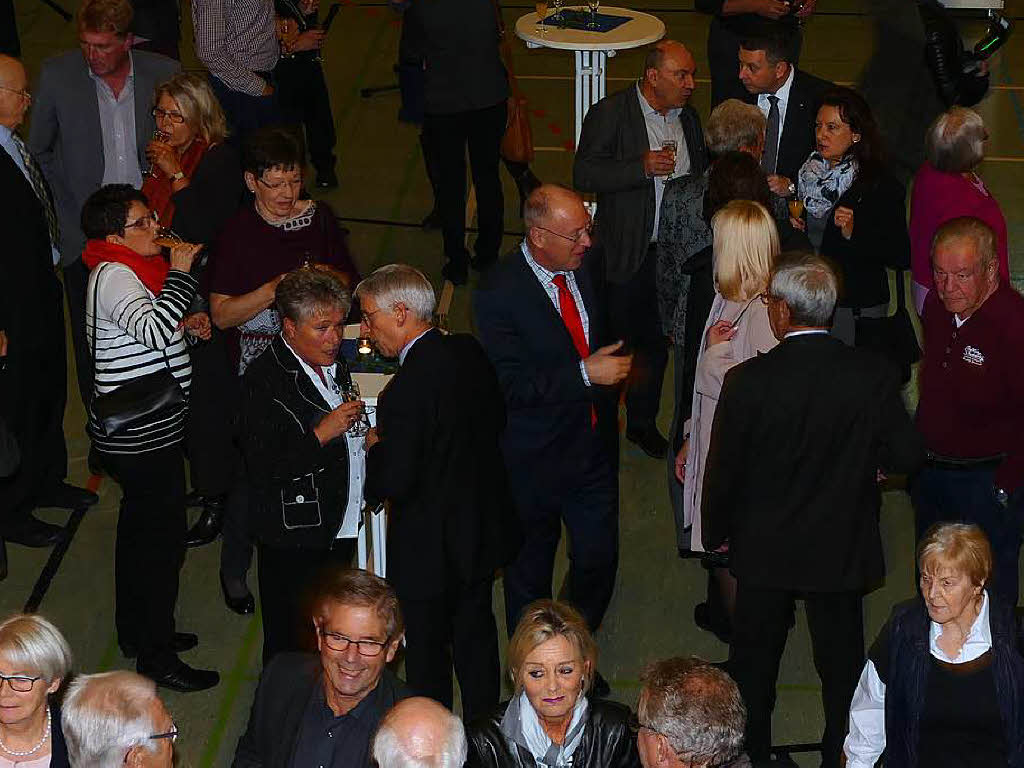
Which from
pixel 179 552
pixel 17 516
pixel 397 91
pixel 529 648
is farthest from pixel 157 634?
pixel 397 91

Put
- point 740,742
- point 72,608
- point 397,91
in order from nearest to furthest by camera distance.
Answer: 1. point 740,742
2. point 72,608
3. point 397,91

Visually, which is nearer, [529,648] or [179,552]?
[529,648]

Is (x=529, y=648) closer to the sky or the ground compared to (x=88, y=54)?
closer to the ground

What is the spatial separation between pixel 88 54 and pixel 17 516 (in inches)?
76.5

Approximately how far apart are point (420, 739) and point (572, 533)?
2003mm

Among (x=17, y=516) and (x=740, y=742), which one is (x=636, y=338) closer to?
(x=17, y=516)

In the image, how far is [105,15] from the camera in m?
6.43

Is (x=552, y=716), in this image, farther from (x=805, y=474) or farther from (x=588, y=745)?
(x=805, y=474)

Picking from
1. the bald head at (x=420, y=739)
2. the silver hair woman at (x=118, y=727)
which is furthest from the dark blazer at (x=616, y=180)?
the silver hair woman at (x=118, y=727)

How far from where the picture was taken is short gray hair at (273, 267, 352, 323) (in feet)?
15.9

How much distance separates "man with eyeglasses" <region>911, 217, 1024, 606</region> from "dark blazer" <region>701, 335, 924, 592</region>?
0.61 meters

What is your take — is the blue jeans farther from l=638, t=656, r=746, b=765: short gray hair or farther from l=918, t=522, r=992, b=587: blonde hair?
l=638, t=656, r=746, b=765: short gray hair

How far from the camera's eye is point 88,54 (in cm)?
652

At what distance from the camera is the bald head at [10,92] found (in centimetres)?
612
